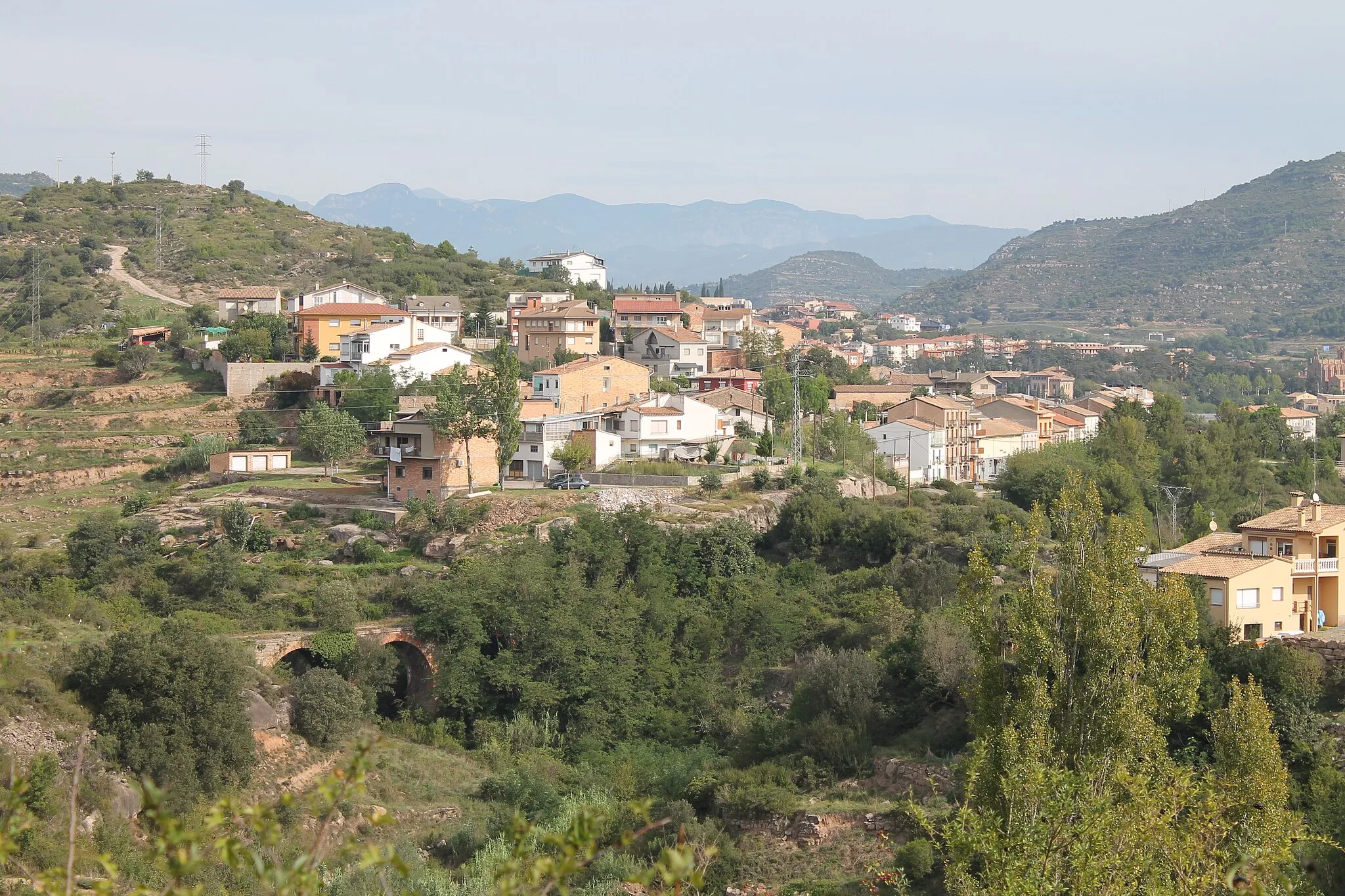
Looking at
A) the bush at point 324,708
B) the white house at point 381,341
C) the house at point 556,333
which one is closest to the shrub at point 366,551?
the bush at point 324,708

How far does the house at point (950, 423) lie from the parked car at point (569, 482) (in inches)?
612

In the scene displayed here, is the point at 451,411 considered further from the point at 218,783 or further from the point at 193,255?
the point at 193,255

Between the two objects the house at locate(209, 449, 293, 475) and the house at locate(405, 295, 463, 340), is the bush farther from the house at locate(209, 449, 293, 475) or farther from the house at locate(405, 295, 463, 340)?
the house at locate(405, 295, 463, 340)

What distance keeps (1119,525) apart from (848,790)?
7.70 metres

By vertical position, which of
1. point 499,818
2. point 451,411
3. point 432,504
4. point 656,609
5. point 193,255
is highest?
point 193,255

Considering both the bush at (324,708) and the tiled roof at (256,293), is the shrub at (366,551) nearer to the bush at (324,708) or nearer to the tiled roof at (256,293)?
the bush at (324,708)

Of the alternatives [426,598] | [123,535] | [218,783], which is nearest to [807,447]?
[426,598]

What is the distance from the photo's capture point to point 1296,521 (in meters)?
24.6

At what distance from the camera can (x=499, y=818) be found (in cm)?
2342

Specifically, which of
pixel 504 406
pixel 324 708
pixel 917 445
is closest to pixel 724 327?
pixel 917 445

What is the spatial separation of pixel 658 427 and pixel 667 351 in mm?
14036

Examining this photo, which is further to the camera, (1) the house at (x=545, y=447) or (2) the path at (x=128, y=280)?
(2) the path at (x=128, y=280)

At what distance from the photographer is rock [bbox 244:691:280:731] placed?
2545cm

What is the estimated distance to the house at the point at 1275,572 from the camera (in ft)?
A: 75.4
